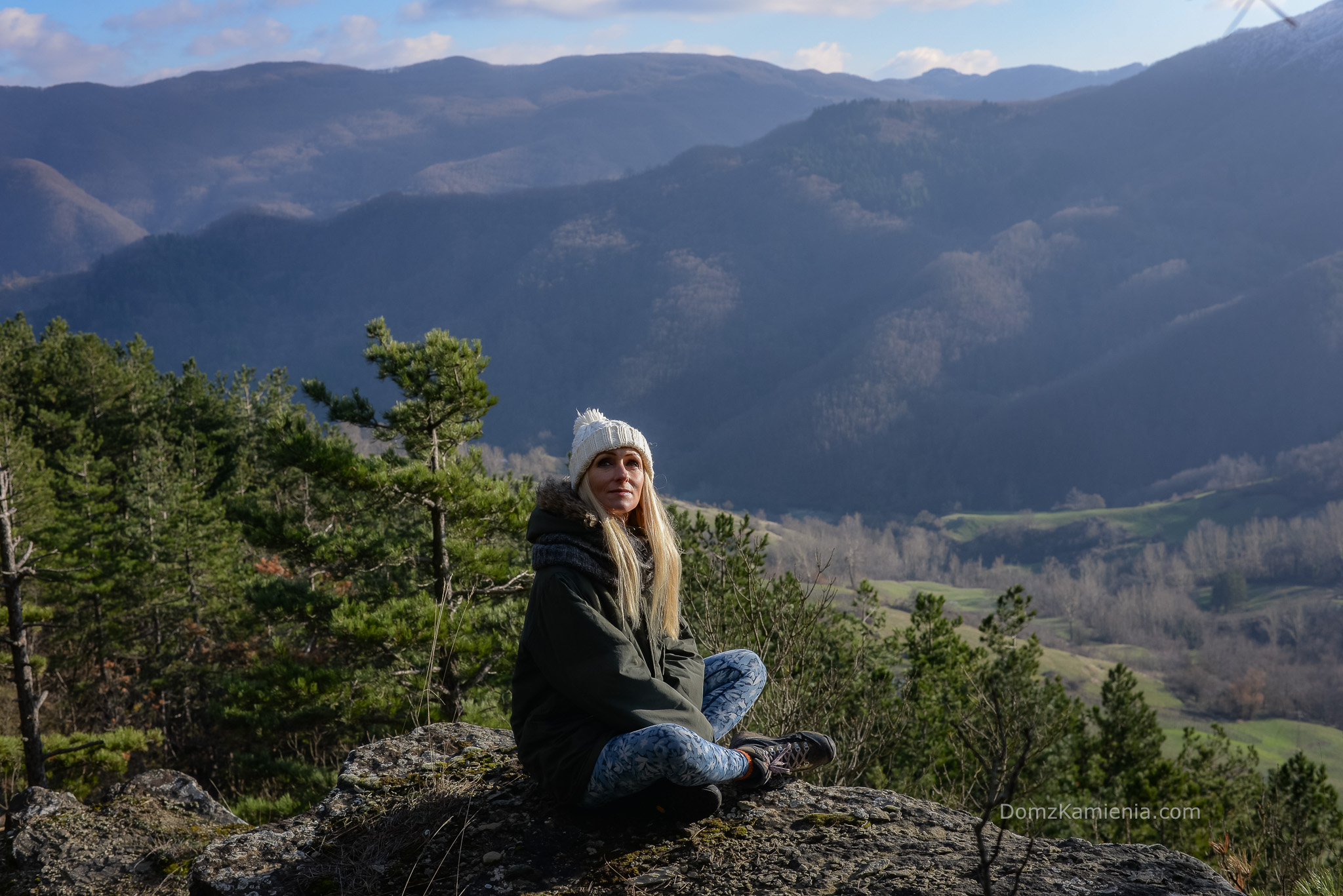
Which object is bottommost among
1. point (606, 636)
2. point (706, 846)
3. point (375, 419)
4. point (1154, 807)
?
point (1154, 807)

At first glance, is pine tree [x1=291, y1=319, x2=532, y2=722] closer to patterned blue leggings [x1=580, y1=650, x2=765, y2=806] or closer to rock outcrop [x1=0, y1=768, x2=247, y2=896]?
rock outcrop [x1=0, y1=768, x2=247, y2=896]

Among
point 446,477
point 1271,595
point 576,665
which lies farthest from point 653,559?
point 1271,595

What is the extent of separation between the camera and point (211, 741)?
A: 2138 cm

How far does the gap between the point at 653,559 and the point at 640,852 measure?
115 cm

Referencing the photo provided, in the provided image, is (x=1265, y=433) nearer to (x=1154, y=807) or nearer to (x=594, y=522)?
(x=1154, y=807)

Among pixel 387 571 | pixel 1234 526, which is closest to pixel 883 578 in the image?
pixel 1234 526

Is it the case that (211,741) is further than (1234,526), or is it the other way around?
(1234,526)

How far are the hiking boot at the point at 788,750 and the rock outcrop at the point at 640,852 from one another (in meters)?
0.11

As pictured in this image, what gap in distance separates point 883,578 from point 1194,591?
141ft

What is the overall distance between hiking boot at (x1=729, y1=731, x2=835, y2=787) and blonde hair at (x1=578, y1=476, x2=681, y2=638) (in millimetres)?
623

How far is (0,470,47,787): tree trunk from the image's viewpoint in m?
10.9

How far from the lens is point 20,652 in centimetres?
1136

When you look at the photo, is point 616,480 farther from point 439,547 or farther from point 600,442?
point 439,547

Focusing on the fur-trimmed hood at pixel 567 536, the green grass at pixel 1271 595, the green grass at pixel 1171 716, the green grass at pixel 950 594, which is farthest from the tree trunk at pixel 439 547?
the green grass at pixel 1271 595
